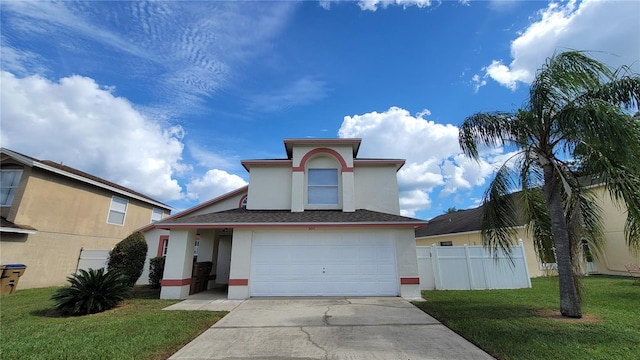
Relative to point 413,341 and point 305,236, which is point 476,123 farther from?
point 305,236

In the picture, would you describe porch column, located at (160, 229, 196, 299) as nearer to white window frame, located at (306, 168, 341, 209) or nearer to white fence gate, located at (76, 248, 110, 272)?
white window frame, located at (306, 168, 341, 209)

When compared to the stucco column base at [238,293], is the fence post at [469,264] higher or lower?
higher

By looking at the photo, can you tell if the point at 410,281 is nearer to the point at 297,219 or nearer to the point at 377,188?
the point at 377,188

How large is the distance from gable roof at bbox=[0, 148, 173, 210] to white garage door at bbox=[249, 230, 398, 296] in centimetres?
1184

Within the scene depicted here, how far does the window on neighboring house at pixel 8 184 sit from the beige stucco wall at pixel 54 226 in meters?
0.53

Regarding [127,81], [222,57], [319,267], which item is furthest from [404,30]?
[127,81]

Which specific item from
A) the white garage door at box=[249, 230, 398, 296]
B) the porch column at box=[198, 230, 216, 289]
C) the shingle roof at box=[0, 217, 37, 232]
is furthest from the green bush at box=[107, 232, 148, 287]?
the white garage door at box=[249, 230, 398, 296]

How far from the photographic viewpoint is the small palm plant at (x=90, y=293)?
26.1 ft

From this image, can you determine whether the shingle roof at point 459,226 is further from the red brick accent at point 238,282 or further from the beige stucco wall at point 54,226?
the beige stucco wall at point 54,226

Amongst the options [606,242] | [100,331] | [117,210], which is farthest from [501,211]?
[117,210]

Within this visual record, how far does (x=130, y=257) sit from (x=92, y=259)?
5159mm

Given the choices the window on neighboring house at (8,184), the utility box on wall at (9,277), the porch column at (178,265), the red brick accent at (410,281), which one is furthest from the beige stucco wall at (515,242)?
the window on neighboring house at (8,184)

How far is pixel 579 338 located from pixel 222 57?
13395 millimetres

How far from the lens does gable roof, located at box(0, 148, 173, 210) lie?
13.3 meters
